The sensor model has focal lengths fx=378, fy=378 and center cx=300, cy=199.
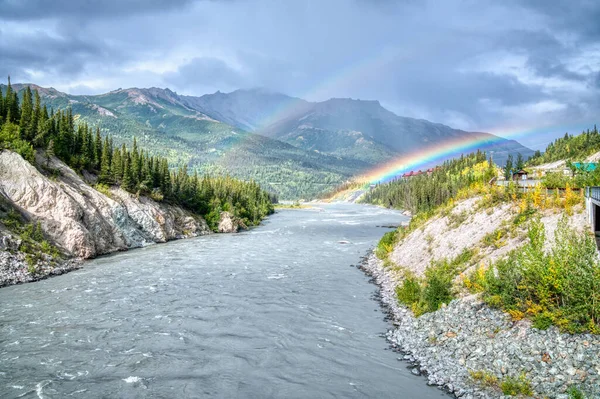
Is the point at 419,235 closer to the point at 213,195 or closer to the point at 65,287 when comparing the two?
the point at 65,287

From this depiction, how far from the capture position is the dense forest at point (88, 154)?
1989 inches

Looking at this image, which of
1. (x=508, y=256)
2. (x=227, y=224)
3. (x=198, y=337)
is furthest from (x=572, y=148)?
(x=198, y=337)

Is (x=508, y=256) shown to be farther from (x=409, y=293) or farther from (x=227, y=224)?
(x=227, y=224)

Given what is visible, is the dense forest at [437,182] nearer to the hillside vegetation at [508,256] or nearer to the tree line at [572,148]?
the tree line at [572,148]

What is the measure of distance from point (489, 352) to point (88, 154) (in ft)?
212

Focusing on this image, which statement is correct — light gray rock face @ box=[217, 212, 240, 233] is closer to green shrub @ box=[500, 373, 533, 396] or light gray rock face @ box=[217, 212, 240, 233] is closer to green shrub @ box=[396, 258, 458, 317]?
green shrub @ box=[396, 258, 458, 317]

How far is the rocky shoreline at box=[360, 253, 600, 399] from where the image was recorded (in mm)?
13852

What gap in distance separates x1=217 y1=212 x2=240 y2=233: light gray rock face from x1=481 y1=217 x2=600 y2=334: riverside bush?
6794cm

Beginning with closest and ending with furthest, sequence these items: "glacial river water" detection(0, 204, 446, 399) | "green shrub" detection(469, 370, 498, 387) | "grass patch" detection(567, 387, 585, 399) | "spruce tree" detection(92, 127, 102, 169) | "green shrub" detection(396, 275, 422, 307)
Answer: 1. "grass patch" detection(567, 387, 585, 399)
2. "green shrub" detection(469, 370, 498, 387)
3. "glacial river water" detection(0, 204, 446, 399)
4. "green shrub" detection(396, 275, 422, 307)
5. "spruce tree" detection(92, 127, 102, 169)

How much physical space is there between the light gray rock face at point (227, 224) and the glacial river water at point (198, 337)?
143ft

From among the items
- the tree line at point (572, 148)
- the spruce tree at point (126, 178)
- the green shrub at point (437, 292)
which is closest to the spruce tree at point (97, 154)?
the spruce tree at point (126, 178)

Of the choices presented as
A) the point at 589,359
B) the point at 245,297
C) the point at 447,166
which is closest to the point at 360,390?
the point at 589,359

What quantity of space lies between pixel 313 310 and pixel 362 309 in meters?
3.44

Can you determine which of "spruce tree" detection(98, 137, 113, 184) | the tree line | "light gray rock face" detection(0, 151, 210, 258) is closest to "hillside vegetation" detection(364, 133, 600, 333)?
"light gray rock face" detection(0, 151, 210, 258)
